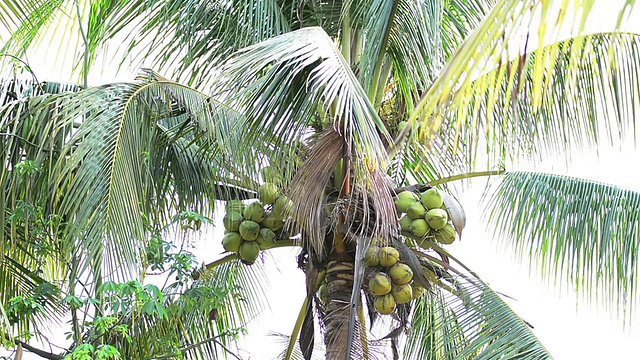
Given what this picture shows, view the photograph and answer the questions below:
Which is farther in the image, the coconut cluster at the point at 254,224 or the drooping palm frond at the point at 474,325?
the coconut cluster at the point at 254,224

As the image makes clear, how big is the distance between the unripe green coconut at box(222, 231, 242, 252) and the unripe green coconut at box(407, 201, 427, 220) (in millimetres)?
836

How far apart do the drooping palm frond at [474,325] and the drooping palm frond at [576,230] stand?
0.64 metres

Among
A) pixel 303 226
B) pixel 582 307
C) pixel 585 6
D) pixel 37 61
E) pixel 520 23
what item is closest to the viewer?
pixel 585 6

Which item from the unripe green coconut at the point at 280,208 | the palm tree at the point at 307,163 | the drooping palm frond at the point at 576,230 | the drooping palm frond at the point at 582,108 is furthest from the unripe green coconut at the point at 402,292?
the drooping palm frond at the point at 576,230

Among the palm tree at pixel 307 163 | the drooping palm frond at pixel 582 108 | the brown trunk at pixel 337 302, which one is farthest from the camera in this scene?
the drooping palm frond at pixel 582 108

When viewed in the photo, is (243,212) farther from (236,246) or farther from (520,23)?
(520,23)

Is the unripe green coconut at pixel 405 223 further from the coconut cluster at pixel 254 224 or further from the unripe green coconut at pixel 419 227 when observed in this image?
the coconut cluster at pixel 254 224

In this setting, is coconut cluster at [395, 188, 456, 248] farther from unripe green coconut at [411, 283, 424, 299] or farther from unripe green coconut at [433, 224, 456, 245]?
unripe green coconut at [411, 283, 424, 299]

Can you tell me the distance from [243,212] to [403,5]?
1.26 metres

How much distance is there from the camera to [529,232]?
5.52m

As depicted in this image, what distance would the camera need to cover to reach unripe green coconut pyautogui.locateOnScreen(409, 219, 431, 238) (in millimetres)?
4480

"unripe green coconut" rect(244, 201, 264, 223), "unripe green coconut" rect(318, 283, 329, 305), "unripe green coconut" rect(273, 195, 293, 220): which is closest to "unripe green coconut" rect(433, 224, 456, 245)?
"unripe green coconut" rect(318, 283, 329, 305)

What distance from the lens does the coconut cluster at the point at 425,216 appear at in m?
4.47

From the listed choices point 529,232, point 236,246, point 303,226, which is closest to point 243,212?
point 236,246
